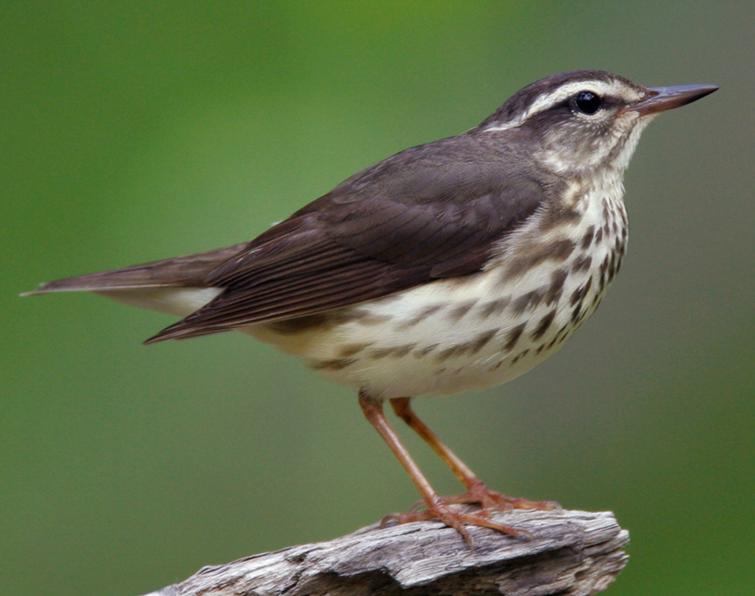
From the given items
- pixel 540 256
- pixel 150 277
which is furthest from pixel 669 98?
pixel 150 277

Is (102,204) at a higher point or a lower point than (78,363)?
higher

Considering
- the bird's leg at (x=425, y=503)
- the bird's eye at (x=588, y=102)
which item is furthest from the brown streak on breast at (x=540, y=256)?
the bird's leg at (x=425, y=503)

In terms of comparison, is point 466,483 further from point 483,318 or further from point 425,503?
point 483,318

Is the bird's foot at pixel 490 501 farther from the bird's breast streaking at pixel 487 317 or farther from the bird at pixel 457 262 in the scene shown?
the bird's breast streaking at pixel 487 317

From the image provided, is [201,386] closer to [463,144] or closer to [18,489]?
[18,489]

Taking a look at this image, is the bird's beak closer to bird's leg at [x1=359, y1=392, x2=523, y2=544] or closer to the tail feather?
bird's leg at [x1=359, y1=392, x2=523, y2=544]

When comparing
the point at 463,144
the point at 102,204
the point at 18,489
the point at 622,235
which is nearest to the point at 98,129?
the point at 102,204
